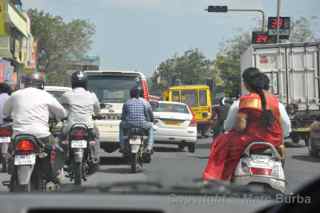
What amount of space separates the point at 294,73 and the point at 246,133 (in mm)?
17086

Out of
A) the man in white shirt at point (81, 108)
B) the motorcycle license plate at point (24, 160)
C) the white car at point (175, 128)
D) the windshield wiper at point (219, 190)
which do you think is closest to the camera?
the windshield wiper at point (219, 190)

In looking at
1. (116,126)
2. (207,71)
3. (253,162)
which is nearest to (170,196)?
(253,162)

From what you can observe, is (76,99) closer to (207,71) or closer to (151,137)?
(151,137)

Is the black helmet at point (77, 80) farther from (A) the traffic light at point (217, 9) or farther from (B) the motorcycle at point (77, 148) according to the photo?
(A) the traffic light at point (217, 9)

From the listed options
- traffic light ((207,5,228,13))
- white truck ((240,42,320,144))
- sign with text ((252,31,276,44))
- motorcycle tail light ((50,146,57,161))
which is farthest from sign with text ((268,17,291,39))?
motorcycle tail light ((50,146,57,161))

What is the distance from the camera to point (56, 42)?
238 ft

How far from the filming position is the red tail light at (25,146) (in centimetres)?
785

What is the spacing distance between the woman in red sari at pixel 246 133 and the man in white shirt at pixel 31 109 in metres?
2.59

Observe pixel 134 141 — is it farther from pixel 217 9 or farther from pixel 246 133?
pixel 217 9

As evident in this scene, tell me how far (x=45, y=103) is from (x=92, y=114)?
91.2 inches

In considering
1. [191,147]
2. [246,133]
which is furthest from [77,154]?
[191,147]

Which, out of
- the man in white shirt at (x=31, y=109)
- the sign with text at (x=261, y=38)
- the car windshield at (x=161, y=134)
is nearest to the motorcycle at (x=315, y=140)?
the car windshield at (x=161, y=134)

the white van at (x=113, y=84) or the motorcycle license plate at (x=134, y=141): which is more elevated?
the white van at (x=113, y=84)

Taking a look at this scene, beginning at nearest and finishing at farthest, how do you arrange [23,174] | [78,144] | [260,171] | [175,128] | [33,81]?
[260,171]
[23,174]
[33,81]
[78,144]
[175,128]
